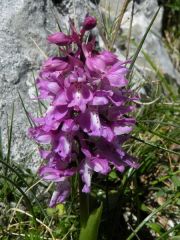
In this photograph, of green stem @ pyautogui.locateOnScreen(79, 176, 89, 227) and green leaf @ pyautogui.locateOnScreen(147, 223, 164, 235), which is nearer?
green stem @ pyautogui.locateOnScreen(79, 176, 89, 227)

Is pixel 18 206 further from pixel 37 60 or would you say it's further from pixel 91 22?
pixel 91 22

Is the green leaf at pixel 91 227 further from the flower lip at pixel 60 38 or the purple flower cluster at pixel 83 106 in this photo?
the flower lip at pixel 60 38

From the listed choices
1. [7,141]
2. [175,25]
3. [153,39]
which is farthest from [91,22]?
[175,25]

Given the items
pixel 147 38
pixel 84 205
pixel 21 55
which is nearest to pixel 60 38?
pixel 84 205

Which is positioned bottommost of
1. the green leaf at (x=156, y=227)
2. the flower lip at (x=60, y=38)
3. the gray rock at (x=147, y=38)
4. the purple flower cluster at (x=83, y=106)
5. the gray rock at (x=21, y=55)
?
the green leaf at (x=156, y=227)

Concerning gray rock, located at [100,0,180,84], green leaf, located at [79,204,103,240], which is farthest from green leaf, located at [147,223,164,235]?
gray rock, located at [100,0,180,84]

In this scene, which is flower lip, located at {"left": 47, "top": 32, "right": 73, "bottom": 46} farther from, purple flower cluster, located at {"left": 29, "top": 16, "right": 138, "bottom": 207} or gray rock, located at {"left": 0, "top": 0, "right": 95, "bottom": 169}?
gray rock, located at {"left": 0, "top": 0, "right": 95, "bottom": 169}

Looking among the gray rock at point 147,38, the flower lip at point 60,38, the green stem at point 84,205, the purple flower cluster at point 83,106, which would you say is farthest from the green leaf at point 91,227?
the gray rock at point 147,38

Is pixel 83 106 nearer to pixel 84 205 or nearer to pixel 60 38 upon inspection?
pixel 60 38
